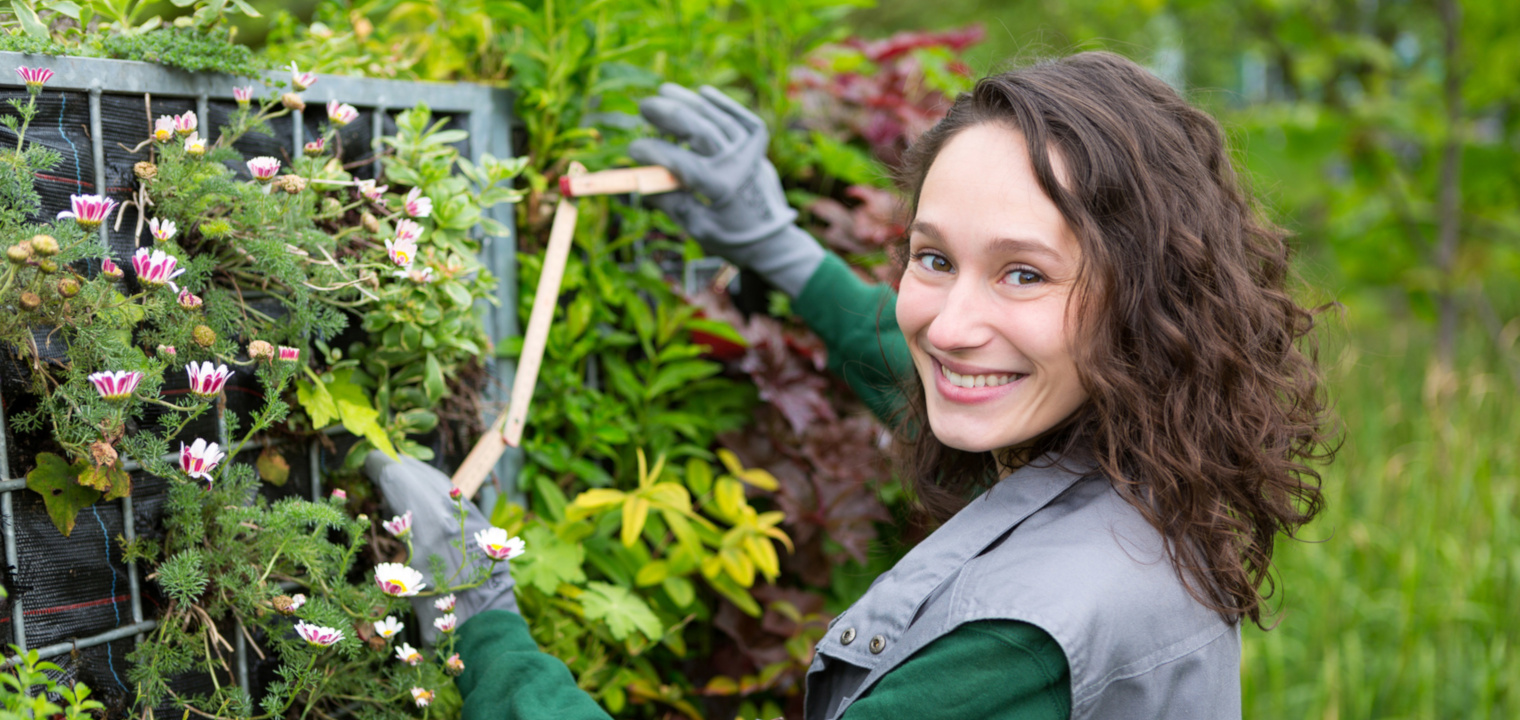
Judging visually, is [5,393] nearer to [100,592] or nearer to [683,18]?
[100,592]

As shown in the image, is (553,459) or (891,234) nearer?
(553,459)

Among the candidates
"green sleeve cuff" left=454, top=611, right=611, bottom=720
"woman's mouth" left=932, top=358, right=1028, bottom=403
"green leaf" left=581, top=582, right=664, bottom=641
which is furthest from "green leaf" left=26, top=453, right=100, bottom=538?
"woman's mouth" left=932, top=358, right=1028, bottom=403

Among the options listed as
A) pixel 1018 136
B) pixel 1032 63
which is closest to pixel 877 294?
pixel 1032 63

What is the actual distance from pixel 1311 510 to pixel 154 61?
1.46 metres

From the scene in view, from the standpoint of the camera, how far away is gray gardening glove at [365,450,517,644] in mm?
1244

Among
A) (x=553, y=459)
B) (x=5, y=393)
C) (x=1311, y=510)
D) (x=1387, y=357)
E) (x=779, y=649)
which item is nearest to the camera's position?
(x=5, y=393)

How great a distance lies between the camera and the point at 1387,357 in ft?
14.1

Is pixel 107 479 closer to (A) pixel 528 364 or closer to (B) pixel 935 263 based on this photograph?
(A) pixel 528 364

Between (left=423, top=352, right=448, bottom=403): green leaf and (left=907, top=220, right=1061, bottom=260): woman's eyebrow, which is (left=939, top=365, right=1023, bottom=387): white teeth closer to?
(left=907, top=220, right=1061, bottom=260): woman's eyebrow

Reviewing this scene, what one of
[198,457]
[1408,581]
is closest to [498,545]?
[198,457]

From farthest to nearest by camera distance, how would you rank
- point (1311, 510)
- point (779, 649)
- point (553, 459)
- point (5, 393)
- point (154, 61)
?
point (779, 649), point (553, 459), point (1311, 510), point (154, 61), point (5, 393)

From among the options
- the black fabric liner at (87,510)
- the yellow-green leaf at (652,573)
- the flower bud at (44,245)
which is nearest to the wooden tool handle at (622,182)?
the black fabric liner at (87,510)

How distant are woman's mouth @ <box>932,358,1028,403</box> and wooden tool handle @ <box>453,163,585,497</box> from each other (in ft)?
1.99

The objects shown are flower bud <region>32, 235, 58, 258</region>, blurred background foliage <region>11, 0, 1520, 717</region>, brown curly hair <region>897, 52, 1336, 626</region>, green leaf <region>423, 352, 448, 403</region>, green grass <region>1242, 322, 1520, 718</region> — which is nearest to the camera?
flower bud <region>32, 235, 58, 258</region>
